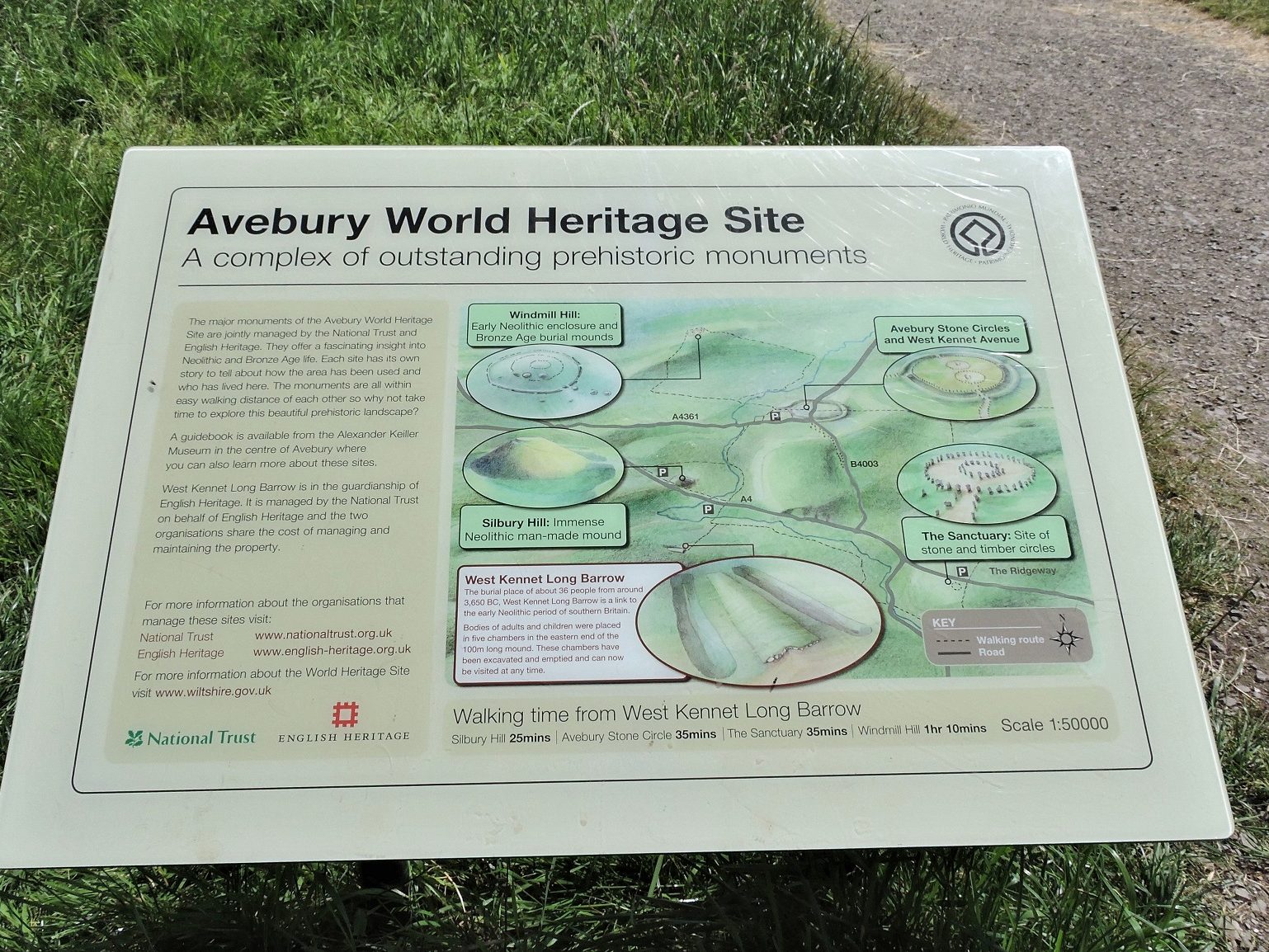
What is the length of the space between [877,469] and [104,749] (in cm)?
137

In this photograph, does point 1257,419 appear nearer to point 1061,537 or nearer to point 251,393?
point 1061,537

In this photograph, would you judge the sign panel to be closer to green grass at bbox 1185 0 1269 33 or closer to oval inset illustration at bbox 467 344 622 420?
oval inset illustration at bbox 467 344 622 420

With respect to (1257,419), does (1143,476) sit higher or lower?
lower

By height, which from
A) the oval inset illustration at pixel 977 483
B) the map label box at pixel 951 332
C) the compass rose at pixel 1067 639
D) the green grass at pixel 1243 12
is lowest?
the compass rose at pixel 1067 639

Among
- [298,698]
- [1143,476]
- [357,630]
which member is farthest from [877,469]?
[298,698]

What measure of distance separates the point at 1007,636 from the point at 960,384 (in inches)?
19.1

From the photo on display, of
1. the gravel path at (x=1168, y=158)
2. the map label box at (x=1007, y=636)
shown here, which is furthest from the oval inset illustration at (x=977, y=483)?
the gravel path at (x=1168, y=158)

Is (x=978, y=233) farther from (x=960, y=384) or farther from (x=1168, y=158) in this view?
(x=1168, y=158)

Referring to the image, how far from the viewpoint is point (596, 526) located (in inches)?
64.4

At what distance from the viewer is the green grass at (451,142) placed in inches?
77.2

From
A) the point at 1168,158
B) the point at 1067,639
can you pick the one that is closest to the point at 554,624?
the point at 1067,639

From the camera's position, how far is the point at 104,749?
59.3 inches

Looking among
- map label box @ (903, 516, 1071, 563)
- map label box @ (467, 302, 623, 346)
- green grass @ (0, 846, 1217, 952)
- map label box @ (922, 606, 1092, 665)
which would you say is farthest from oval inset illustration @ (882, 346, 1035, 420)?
green grass @ (0, 846, 1217, 952)

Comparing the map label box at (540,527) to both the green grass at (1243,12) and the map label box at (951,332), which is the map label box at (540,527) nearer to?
the map label box at (951,332)
